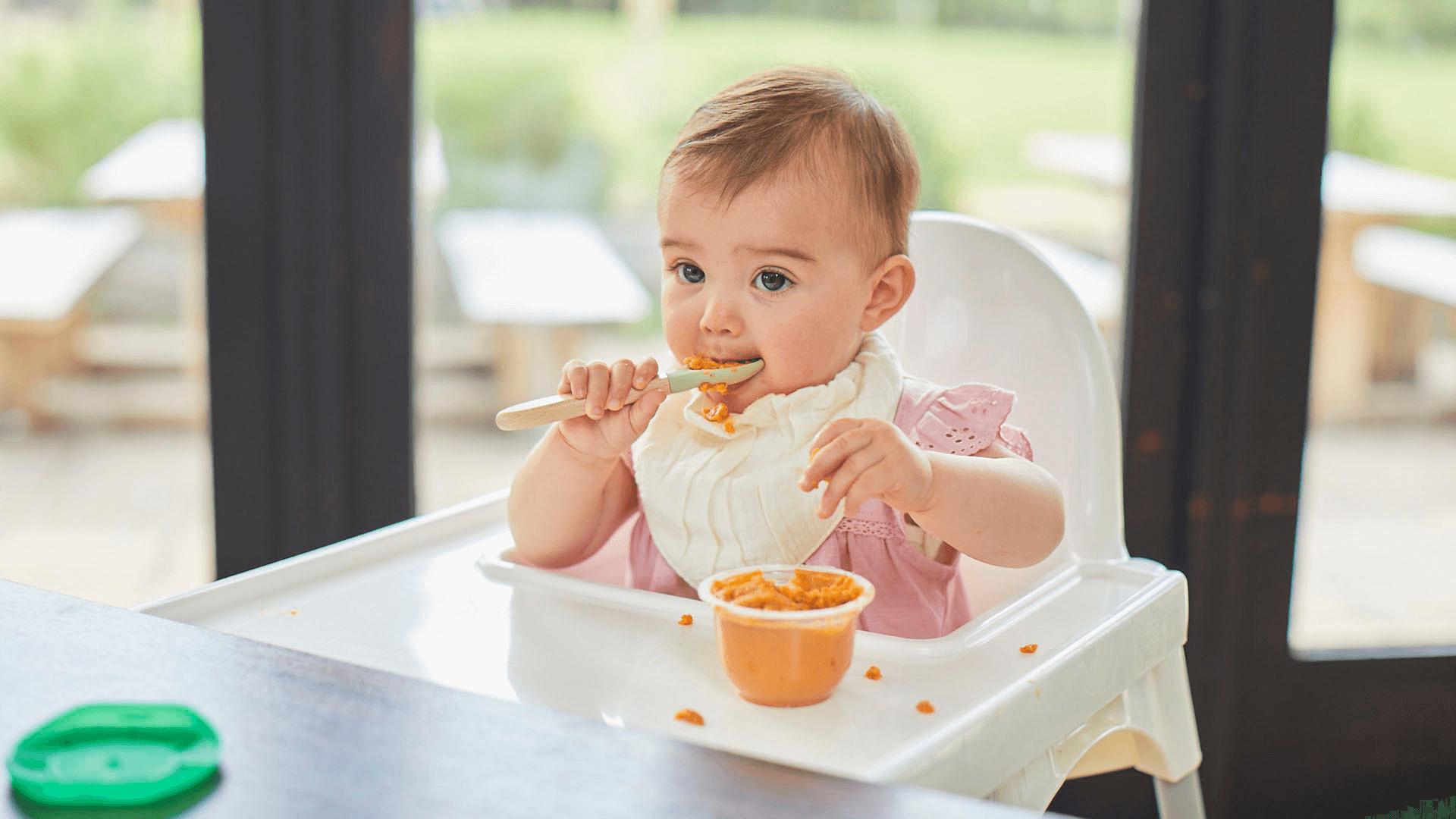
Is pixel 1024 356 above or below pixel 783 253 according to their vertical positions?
below

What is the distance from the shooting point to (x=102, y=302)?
1.94 m

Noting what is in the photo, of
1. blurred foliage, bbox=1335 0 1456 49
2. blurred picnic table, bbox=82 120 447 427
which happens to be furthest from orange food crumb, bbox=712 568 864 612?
blurred foliage, bbox=1335 0 1456 49

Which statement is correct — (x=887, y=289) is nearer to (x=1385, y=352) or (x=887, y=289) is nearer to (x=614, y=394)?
(x=614, y=394)

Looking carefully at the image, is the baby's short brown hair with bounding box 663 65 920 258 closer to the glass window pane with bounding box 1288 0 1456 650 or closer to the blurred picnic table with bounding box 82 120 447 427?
the blurred picnic table with bounding box 82 120 447 427

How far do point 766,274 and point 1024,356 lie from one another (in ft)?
1.09

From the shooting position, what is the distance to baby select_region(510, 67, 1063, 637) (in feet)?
3.45

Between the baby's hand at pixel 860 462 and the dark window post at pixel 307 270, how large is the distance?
46.1 inches

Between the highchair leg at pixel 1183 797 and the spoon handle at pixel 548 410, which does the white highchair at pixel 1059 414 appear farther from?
the spoon handle at pixel 548 410

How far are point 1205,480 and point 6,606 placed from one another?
1655 mm

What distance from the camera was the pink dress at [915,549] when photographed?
1.09 metres

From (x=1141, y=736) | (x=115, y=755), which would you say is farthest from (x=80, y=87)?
(x=1141, y=736)

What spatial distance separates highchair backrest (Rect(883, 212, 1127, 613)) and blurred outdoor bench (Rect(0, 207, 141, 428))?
48.1 inches

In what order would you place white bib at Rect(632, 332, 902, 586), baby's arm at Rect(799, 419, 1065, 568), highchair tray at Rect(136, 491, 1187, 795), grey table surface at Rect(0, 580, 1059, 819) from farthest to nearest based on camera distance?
white bib at Rect(632, 332, 902, 586) < baby's arm at Rect(799, 419, 1065, 568) < highchair tray at Rect(136, 491, 1187, 795) < grey table surface at Rect(0, 580, 1059, 819)

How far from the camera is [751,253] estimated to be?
106cm
